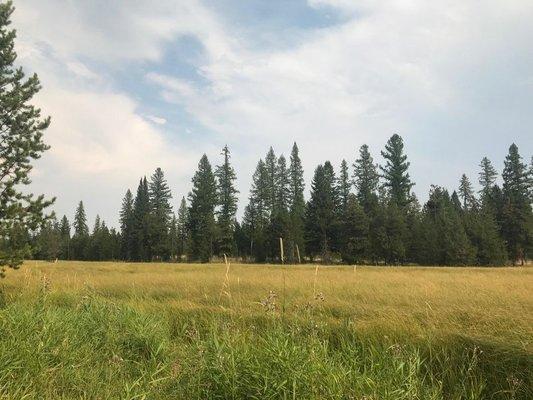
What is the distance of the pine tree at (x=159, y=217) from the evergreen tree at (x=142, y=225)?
0.90 metres

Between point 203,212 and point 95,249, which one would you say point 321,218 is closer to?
point 203,212

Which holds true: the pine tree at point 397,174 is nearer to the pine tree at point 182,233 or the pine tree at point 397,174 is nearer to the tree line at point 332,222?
the tree line at point 332,222

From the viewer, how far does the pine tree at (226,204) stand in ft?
212

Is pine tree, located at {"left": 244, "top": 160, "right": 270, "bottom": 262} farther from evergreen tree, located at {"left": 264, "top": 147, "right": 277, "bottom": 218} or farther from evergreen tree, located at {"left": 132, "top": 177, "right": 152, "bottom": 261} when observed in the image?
evergreen tree, located at {"left": 132, "top": 177, "right": 152, "bottom": 261}

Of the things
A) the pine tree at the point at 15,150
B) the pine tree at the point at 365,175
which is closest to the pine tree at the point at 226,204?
the pine tree at the point at 365,175

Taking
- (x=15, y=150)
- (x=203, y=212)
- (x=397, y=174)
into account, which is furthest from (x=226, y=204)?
(x=15, y=150)

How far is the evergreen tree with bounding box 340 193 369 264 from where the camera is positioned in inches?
2100

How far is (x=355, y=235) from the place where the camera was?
5416 cm

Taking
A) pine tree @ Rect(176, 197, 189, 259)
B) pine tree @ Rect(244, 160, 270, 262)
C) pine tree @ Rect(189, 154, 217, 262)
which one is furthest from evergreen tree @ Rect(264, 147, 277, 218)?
pine tree @ Rect(176, 197, 189, 259)

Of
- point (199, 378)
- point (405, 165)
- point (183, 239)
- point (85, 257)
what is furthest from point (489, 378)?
point (85, 257)

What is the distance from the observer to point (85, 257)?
84.8m

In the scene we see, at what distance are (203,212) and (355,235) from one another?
78.6 feet

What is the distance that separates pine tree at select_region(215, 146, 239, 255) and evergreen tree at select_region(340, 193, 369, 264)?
18.0 meters

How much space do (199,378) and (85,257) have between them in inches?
3466
